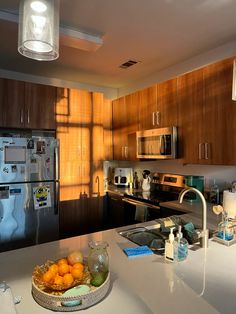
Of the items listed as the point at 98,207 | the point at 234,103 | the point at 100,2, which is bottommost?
the point at 98,207

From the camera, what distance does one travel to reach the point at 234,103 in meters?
2.23

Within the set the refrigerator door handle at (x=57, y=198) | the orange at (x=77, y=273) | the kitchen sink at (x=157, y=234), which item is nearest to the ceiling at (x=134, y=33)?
the refrigerator door handle at (x=57, y=198)

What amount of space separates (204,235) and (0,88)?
271cm

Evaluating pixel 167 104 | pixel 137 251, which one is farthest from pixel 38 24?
pixel 167 104

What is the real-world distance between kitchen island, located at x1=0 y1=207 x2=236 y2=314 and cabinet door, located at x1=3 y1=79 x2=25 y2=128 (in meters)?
1.93

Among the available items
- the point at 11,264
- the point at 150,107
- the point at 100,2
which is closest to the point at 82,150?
the point at 150,107

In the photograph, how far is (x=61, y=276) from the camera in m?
0.98

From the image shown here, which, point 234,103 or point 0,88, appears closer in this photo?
point 234,103

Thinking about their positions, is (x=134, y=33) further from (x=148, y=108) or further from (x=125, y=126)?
(x=125, y=126)

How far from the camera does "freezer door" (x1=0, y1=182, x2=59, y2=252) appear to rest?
2.79 m

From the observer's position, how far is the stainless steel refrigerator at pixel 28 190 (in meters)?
2.79

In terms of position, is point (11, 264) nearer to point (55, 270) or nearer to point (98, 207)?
point (55, 270)

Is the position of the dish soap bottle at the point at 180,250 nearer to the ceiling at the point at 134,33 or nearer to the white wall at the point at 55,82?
the ceiling at the point at 134,33

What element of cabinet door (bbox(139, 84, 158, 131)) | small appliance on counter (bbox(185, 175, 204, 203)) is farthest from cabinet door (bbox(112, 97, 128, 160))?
small appliance on counter (bbox(185, 175, 204, 203))
